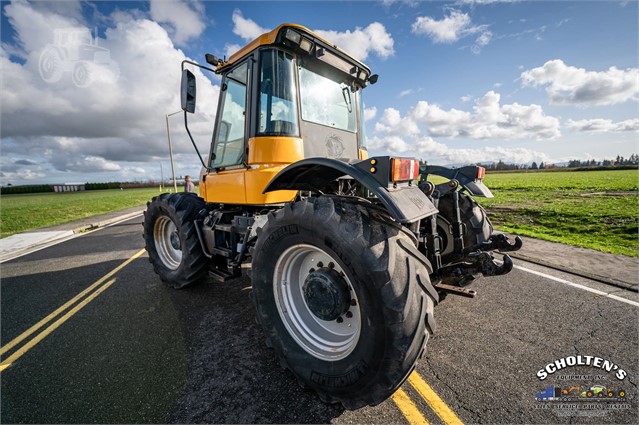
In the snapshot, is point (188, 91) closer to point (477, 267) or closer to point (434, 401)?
point (477, 267)

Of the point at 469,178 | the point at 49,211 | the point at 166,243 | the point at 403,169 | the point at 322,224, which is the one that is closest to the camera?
→ the point at 322,224

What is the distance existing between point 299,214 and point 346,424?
4.91ft

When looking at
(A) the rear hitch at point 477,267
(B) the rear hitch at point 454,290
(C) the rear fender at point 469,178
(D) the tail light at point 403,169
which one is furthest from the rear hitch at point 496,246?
(D) the tail light at point 403,169

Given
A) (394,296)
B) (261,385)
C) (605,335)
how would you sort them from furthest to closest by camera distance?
(605,335), (261,385), (394,296)

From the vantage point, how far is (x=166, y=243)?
4848 mm

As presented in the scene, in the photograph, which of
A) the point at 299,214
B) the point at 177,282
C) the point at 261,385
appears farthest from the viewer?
the point at 177,282

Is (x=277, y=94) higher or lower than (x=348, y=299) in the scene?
higher

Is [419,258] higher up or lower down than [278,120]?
lower down

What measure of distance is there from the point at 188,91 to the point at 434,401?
398 cm

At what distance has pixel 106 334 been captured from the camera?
124 inches

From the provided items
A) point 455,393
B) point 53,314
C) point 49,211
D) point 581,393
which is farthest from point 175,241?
point 49,211

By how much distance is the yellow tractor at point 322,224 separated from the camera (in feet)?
5.88

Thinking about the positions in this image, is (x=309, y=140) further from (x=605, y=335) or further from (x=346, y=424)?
(x=605, y=335)

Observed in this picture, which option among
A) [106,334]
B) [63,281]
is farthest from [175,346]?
[63,281]
